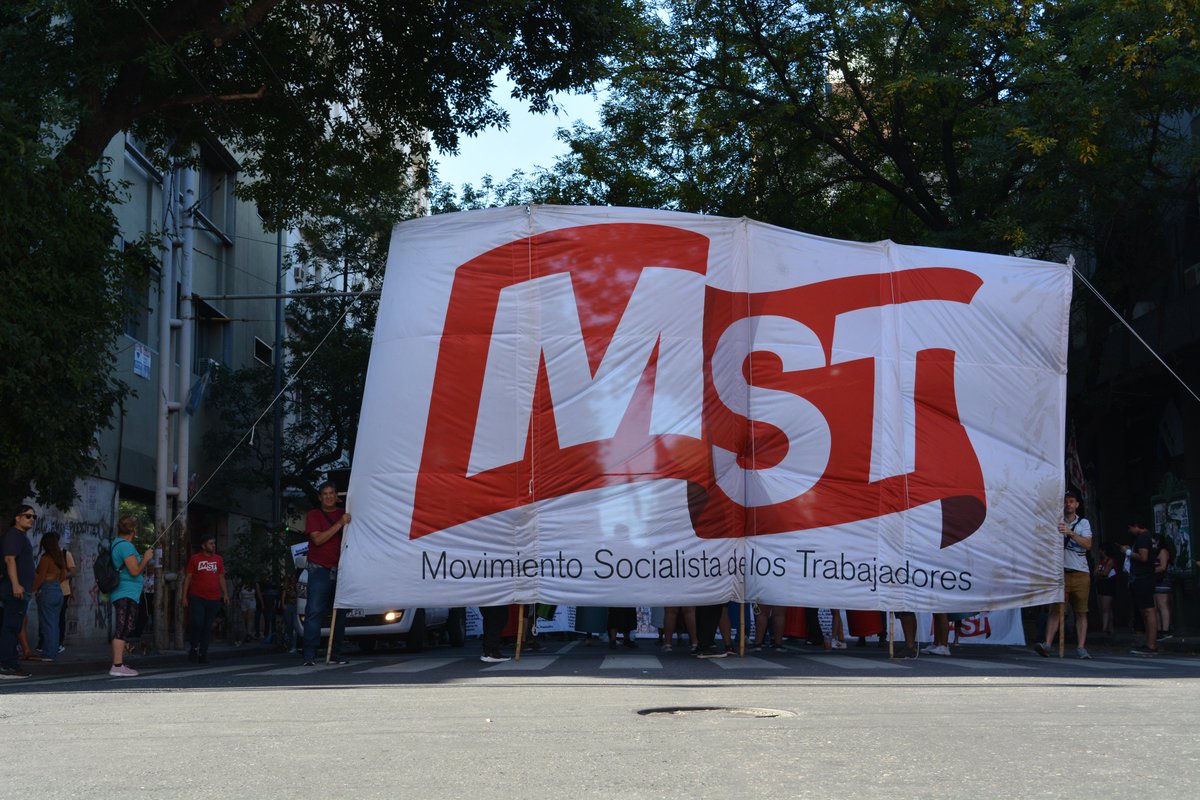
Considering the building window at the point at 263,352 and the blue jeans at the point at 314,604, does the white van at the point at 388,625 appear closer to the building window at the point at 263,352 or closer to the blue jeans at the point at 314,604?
the blue jeans at the point at 314,604

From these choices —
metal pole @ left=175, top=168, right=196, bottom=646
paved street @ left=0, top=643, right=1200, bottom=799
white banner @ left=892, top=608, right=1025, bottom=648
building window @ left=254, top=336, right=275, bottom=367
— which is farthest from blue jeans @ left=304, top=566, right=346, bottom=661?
building window @ left=254, top=336, right=275, bottom=367

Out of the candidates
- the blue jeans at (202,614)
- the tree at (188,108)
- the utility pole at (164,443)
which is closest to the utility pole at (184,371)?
the utility pole at (164,443)

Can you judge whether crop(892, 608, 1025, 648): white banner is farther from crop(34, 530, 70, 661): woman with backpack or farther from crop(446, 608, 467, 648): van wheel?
crop(34, 530, 70, 661): woman with backpack

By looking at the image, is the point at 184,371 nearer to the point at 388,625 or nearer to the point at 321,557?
the point at 388,625

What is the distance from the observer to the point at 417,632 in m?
19.4

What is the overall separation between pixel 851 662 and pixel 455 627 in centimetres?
913

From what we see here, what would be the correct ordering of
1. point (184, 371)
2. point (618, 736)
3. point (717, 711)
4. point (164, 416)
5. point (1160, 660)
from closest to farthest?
1. point (618, 736)
2. point (717, 711)
3. point (1160, 660)
4. point (164, 416)
5. point (184, 371)

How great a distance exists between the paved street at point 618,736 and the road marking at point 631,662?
4.42 ft

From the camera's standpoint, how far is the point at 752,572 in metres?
14.5

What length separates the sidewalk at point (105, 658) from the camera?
15.1 m

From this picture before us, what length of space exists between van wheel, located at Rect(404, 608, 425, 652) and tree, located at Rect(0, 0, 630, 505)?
512 cm

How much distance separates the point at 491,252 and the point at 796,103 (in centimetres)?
1084

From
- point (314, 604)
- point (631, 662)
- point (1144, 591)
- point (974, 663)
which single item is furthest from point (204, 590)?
point (1144, 591)

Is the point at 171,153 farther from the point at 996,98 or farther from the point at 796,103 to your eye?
the point at 996,98
